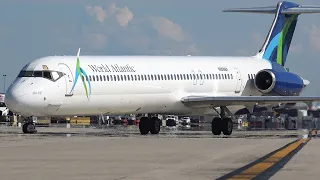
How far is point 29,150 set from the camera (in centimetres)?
2212

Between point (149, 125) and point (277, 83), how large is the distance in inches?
258

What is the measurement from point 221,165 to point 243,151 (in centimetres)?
532

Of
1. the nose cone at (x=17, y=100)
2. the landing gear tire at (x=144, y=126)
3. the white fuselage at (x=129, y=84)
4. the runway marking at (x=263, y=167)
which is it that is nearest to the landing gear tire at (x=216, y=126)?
the white fuselage at (x=129, y=84)

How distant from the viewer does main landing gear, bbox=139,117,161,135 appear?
38.7m

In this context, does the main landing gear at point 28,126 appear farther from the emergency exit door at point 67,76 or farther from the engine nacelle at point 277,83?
the engine nacelle at point 277,83

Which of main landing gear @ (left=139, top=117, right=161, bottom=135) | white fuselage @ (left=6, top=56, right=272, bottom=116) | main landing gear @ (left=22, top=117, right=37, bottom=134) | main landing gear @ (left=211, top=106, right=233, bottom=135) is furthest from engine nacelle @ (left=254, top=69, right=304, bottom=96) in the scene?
main landing gear @ (left=22, top=117, right=37, bottom=134)

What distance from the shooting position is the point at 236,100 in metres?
36.9

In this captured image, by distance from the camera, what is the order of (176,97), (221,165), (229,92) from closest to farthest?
1. (221,165)
2. (176,97)
3. (229,92)

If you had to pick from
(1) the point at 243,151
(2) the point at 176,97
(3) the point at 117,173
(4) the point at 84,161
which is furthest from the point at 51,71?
(3) the point at 117,173

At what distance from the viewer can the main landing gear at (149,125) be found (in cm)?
3872

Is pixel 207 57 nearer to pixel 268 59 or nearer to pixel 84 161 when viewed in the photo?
pixel 268 59

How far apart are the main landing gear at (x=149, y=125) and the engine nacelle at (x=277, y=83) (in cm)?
598

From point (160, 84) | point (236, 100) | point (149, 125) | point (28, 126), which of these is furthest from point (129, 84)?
point (236, 100)

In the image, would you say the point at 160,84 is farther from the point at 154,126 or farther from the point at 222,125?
the point at 222,125
